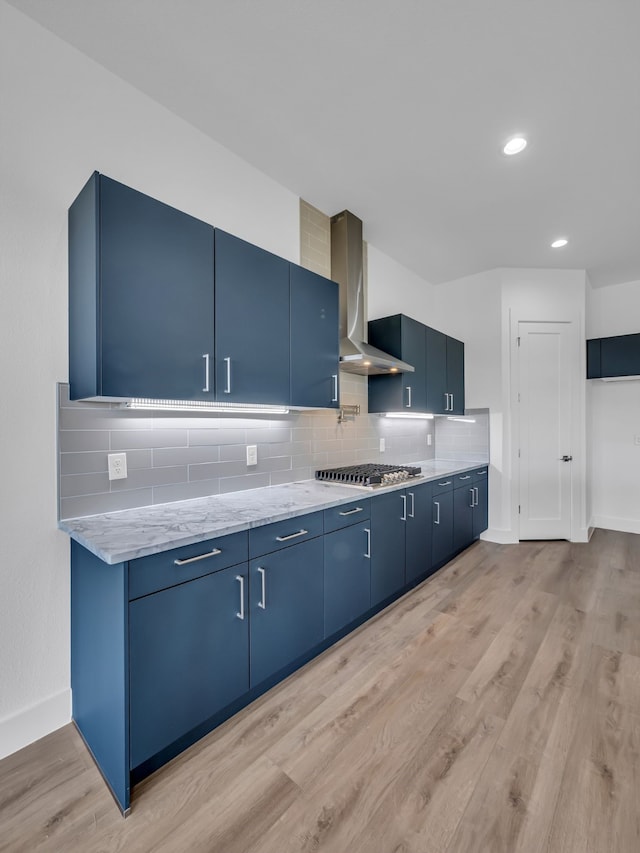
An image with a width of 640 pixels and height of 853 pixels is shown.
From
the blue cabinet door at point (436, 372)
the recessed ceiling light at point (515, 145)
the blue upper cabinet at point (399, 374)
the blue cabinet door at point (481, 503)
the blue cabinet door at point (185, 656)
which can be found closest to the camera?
the blue cabinet door at point (185, 656)

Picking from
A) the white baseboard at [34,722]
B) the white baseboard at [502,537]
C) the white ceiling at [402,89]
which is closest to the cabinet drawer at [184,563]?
the white baseboard at [34,722]

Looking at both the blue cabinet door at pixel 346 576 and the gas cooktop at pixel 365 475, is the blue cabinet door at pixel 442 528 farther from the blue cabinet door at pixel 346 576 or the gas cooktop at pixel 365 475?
the blue cabinet door at pixel 346 576

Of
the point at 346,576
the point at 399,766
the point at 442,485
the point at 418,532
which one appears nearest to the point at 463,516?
the point at 442,485

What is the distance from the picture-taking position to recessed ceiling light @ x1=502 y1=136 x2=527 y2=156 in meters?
2.36

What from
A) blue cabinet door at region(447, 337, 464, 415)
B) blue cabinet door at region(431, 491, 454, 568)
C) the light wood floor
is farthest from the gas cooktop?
blue cabinet door at region(447, 337, 464, 415)

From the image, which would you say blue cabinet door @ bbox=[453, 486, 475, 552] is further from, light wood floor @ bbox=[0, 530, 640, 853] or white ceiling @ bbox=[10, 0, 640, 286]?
white ceiling @ bbox=[10, 0, 640, 286]

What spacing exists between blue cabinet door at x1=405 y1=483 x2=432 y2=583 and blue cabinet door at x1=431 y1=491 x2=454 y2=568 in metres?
0.10

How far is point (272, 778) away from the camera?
1467mm

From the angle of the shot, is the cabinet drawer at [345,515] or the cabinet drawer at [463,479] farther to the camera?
the cabinet drawer at [463,479]

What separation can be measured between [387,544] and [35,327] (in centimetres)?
237

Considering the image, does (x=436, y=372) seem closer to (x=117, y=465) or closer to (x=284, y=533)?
(x=284, y=533)

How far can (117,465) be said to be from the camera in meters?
1.87

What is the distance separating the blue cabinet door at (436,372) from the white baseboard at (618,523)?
9.10 ft

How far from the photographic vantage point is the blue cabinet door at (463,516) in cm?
369
